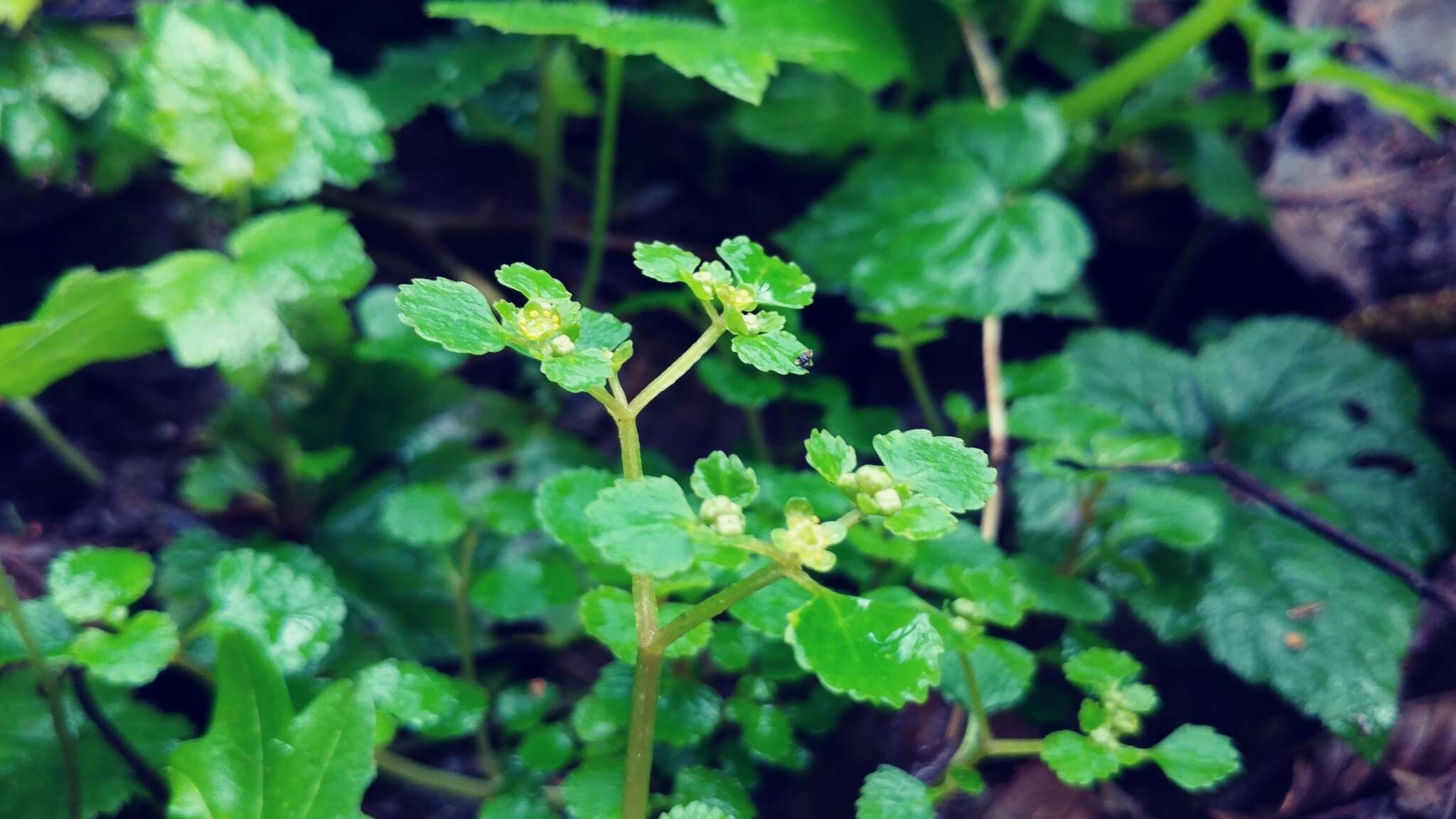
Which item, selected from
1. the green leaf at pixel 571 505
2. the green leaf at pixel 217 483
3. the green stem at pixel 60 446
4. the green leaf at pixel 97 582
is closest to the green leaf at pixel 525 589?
the green leaf at pixel 571 505

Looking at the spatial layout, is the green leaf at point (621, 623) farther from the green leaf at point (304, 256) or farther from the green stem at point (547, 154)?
the green stem at point (547, 154)

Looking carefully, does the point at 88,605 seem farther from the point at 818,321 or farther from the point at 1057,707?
the point at 818,321

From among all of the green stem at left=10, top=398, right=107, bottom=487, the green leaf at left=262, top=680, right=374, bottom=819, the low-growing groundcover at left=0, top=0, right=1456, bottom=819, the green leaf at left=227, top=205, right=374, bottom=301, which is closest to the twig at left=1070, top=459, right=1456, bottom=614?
the low-growing groundcover at left=0, top=0, right=1456, bottom=819

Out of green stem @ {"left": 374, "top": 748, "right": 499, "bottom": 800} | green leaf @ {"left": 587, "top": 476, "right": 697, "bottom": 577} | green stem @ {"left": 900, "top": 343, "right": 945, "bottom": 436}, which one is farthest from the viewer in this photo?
green stem @ {"left": 900, "top": 343, "right": 945, "bottom": 436}

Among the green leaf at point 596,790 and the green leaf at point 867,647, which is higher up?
the green leaf at point 867,647

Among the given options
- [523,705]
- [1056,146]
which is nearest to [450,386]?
[523,705]

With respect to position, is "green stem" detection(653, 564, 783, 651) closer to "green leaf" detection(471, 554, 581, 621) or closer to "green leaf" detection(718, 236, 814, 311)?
"green leaf" detection(718, 236, 814, 311)

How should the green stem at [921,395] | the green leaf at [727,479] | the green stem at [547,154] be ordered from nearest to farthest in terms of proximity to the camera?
the green leaf at [727,479] → the green stem at [921,395] → the green stem at [547,154]

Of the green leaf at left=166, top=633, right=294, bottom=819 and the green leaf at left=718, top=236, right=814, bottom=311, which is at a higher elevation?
the green leaf at left=718, top=236, right=814, bottom=311
